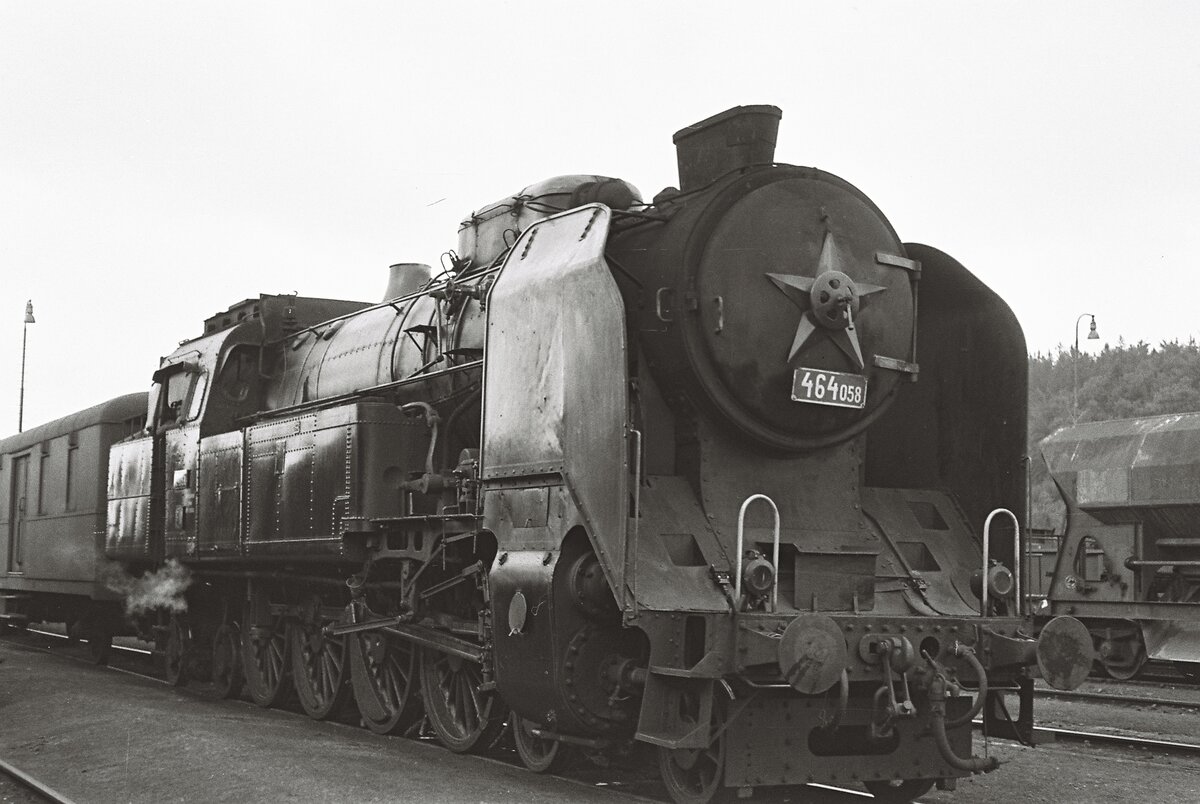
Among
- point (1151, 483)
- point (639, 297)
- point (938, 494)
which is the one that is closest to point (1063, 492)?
point (1151, 483)

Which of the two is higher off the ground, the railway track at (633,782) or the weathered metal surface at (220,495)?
the weathered metal surface at (220,495)

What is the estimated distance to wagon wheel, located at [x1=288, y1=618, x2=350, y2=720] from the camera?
9.88m

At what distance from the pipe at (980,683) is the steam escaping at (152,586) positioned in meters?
7.94

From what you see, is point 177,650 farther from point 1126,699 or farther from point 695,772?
point 1126,699

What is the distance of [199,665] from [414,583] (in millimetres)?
5457

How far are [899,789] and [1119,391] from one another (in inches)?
1739

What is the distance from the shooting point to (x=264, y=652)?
37.0 ft

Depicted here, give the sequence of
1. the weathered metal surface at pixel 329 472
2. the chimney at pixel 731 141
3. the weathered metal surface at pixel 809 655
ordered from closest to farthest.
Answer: the weathered metal surface at pixel 809 655 < the chimney at pixel 731 141 < the weathered metal surface at pixel 329 472

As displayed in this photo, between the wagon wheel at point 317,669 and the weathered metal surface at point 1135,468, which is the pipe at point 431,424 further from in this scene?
the weathered metal surface at point 1135,468

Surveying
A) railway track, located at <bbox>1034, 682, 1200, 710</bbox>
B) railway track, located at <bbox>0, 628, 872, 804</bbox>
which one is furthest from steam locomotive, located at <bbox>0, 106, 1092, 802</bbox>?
railway track, located at <bbox>1034, 682, 1200, 710</bbox>

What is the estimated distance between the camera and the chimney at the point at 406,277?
37.0 feet

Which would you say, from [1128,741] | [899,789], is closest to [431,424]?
[899,789]

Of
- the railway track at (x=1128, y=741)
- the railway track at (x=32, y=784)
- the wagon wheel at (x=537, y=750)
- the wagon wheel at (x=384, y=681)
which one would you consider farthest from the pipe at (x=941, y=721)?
the railway track at (x=32, y=784)

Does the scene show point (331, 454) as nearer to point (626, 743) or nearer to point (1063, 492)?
point (626, 743)
